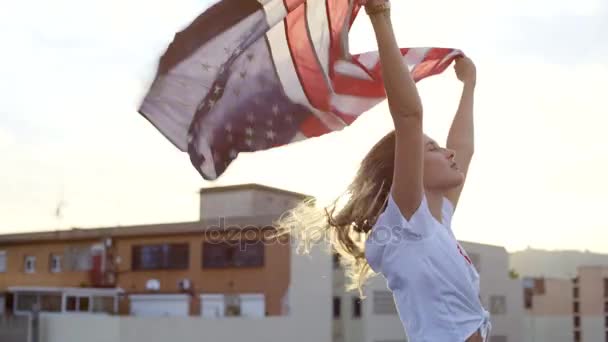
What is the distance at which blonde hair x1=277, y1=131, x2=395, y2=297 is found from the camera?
3.13 m

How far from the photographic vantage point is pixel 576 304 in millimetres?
61969

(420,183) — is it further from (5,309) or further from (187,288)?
(5,309)

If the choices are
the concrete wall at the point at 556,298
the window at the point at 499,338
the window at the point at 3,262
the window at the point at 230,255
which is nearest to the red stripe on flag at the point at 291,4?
the window at the point at 230,255

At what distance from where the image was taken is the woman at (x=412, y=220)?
274 centimetres

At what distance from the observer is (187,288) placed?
1390 inches

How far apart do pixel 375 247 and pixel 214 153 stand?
0.93 m

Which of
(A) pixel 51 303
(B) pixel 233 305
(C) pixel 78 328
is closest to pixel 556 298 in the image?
(B) pixel 233 305

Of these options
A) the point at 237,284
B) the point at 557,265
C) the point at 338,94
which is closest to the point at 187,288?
the point at 237,284

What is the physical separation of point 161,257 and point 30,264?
8.95 m

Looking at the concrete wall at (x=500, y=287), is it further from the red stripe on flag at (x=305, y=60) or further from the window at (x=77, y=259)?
the red stripe on flag at (x=305, y=60)

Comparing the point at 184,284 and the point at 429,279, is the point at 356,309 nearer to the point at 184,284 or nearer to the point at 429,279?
the point at 184,284

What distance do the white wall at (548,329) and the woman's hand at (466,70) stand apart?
52.9m

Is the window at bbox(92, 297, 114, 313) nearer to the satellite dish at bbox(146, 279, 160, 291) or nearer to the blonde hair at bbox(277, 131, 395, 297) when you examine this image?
the satellite dish at bbox(146, 279, 160, 291)

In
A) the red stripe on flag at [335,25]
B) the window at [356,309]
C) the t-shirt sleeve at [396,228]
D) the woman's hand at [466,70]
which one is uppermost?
the red stripe on flag at [335,25]
